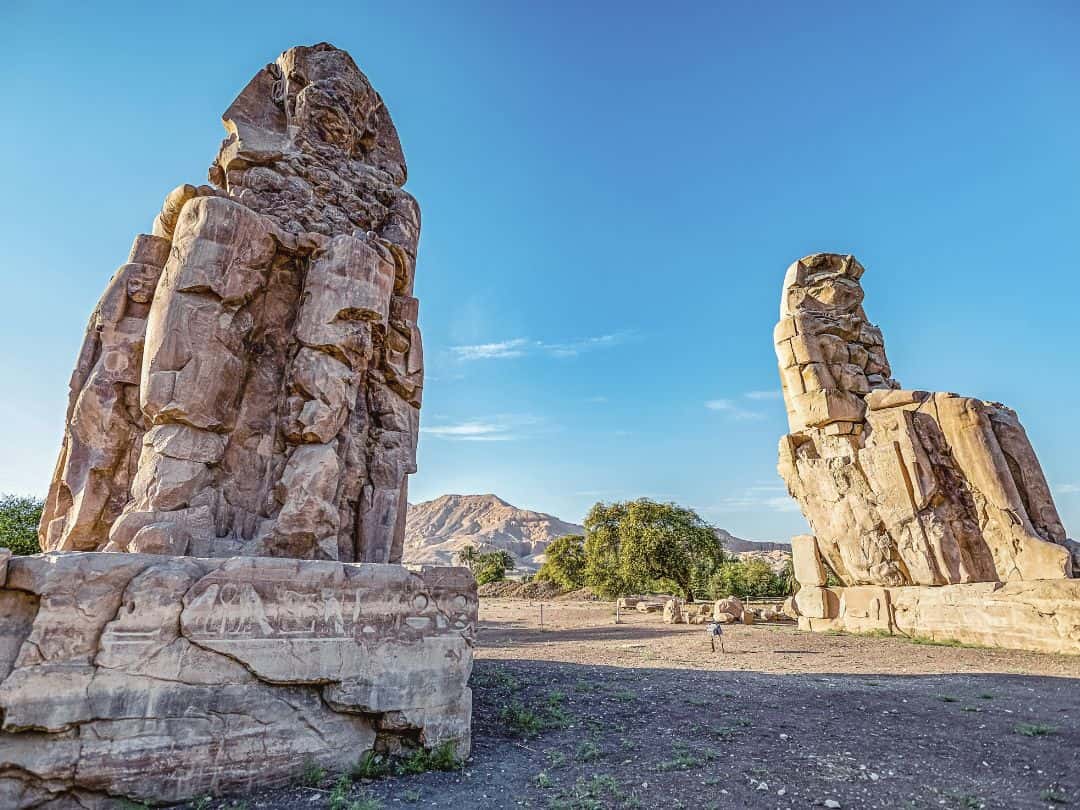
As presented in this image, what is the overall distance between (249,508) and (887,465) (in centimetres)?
1321

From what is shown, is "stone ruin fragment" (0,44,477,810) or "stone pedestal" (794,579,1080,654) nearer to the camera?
"stone ruin fragment" (0,44,477,810)

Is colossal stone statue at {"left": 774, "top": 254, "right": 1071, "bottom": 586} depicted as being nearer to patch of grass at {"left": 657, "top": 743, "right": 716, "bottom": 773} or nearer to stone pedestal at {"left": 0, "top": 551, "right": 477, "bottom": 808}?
patch of grass at {"left": 657, "top": 743, "right": 716, "bottom": 773}

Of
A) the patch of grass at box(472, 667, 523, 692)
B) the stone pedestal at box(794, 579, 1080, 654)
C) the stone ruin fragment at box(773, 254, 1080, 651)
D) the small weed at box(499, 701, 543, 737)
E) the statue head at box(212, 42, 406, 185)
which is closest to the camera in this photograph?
the small weed at box(499, 701, 543, 737)

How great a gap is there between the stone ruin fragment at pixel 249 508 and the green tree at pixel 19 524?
Answer: 1159cm

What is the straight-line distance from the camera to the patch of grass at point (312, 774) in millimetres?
3836

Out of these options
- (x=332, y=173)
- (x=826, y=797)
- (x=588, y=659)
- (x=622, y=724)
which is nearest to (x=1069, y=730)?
(x=826, y=797)

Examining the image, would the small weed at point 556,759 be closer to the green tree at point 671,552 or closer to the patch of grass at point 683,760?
the patch of grass at point 683,760

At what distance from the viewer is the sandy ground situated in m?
3.97

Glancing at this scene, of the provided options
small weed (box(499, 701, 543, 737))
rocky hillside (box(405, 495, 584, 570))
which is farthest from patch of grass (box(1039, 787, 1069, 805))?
rocky hillside (box(405, 495, 584, 570))

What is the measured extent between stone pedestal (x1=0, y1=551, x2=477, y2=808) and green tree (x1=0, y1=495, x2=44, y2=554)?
1331 cm

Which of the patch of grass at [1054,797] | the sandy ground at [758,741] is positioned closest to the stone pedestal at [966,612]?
the sandy ground at [758,741]

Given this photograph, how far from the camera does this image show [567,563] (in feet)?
140

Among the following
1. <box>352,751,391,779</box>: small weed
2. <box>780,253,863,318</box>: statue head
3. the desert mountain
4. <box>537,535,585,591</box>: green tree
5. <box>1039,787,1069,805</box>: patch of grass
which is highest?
the desert mountain

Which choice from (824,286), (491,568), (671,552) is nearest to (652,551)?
(671,552)
